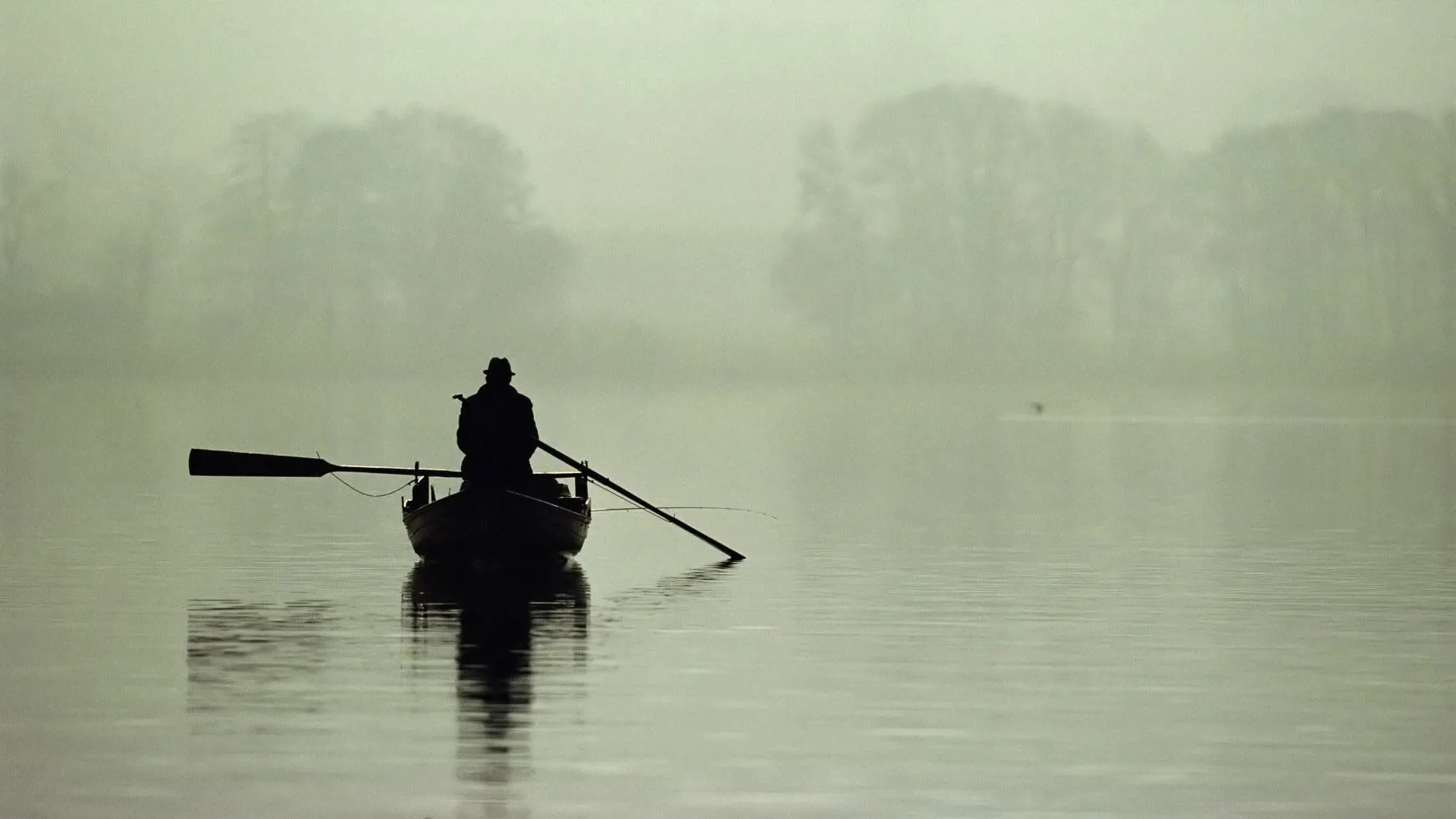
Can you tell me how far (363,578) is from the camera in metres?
25.6

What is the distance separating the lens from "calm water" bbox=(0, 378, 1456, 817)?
42.4 ft

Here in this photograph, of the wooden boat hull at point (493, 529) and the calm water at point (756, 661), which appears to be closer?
the calm water at point (756, 661)

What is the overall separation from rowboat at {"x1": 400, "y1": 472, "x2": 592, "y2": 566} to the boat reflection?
25 centimetres

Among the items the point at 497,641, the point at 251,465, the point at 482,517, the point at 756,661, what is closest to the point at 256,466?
the point at 251,465

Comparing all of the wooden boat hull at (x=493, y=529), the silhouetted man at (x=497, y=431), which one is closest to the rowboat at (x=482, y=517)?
the wooden boat hull at (x=493, y=529)

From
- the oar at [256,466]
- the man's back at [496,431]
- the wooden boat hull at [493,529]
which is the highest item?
the man's back at [496,431]

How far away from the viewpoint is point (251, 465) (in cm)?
2638

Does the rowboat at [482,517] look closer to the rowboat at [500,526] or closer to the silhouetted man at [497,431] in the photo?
the rowboat at [500,526]

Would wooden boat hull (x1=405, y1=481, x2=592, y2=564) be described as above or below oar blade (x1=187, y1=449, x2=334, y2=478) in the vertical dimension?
below

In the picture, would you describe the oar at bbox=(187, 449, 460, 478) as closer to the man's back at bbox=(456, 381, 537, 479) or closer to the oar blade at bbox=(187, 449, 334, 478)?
the oar blade at bbox=(187, 449, 334, 478)

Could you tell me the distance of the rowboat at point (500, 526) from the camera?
2533 centimetres

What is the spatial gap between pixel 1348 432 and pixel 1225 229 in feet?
158

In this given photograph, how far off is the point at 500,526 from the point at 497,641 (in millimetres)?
6228

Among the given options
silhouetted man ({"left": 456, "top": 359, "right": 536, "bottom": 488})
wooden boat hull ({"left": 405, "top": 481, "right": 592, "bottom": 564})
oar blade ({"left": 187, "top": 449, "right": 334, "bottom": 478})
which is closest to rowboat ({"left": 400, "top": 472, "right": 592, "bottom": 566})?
wooden boat hull ({"left": 405, "top": 481, "right": 592, "bottom": 564})
